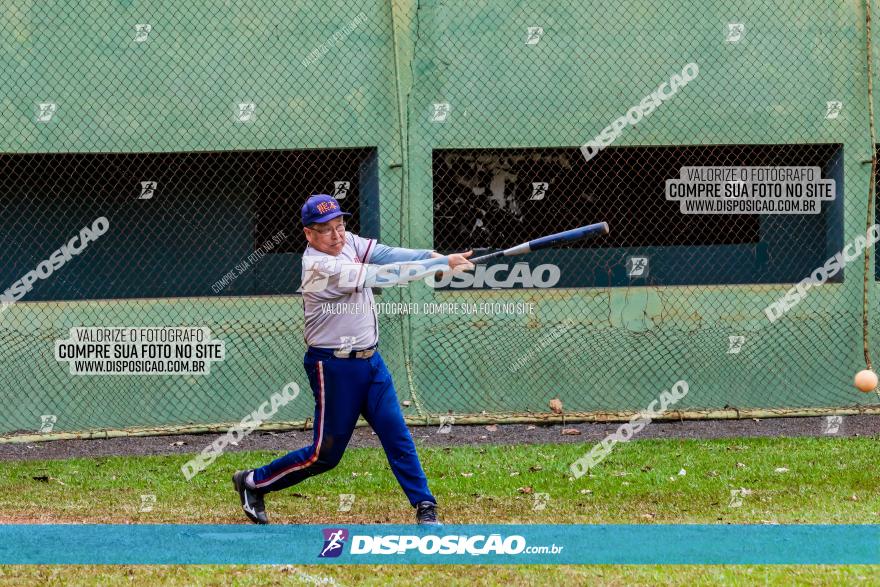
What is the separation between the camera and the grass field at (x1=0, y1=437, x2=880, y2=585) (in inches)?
237

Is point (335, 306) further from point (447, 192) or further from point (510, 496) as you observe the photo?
point (447, 192)

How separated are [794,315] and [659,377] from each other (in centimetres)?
153

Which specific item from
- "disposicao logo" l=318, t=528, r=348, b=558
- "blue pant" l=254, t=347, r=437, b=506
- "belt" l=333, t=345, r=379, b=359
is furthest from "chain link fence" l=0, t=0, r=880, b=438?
"disposicao logo" l=318, t=528, r=348, b=558

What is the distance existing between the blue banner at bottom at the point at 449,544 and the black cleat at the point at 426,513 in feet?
0.27

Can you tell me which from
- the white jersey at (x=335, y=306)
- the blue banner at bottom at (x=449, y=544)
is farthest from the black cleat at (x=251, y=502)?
the white jersey at (x=335, y=306)

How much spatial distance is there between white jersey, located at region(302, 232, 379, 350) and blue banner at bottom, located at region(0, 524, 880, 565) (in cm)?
108

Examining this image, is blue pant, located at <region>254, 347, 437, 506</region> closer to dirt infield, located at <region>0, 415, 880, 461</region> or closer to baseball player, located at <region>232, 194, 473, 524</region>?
baseball player, located at <region>232, 194, 473, 524</region>

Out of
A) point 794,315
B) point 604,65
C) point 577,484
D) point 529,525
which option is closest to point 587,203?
point 604,65

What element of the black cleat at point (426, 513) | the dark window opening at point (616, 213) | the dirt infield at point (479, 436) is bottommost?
the black cleat at point (426, 513)

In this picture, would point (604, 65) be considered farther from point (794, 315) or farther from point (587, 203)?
point (794, 315)

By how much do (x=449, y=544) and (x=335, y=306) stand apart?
59.6 inches

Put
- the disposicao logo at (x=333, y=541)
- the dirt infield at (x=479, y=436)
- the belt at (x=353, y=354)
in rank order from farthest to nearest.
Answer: the dirt infield at (x=479, y=436) → the belt at (x=353, y=354) → the disposicao logo at (x=333, y=541)

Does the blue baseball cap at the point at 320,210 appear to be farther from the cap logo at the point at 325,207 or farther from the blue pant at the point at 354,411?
the blue pant at the point at 354,411

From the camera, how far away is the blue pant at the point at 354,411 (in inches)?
278
